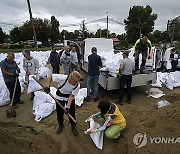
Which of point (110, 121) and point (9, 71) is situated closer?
point (110, 121)

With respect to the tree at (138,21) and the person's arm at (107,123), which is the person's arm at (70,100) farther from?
the tree at (138,21)

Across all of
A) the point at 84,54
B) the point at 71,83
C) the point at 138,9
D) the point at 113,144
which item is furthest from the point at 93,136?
the point at 138,9

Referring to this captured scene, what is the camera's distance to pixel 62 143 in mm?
3965

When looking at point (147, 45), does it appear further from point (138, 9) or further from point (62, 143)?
point (138, 9)

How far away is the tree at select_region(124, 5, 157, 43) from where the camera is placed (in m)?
40.5

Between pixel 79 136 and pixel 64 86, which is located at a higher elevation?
pixel 64 86

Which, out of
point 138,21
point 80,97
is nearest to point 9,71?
point 80,97

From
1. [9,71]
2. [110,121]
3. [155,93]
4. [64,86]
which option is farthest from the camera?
[155,93]

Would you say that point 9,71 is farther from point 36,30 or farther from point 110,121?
point 36,30

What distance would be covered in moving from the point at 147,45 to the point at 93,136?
432 cm

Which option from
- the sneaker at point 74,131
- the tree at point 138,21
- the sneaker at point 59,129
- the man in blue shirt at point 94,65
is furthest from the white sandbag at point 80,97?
the tree at point 138,21

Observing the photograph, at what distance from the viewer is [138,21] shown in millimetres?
41812

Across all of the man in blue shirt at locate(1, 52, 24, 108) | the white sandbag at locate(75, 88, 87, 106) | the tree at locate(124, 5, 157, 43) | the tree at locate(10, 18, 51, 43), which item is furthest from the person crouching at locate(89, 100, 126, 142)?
the tree at locate(10, 18, 51, 43)

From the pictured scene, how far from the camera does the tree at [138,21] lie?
4047cm
